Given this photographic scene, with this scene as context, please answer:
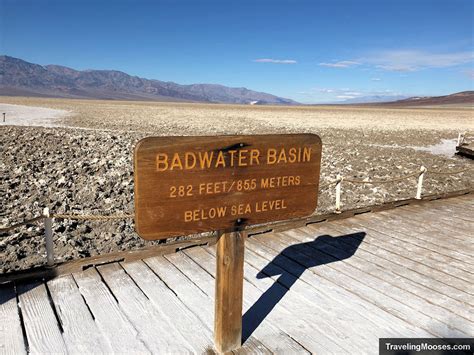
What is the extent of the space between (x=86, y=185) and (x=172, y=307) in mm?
8939

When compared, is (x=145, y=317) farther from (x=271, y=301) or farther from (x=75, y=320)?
(x=271, y=301)

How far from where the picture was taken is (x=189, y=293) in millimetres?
4414

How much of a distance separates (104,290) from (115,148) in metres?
13.1

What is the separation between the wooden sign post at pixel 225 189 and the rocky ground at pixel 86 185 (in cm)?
540

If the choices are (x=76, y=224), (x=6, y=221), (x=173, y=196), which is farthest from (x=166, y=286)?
(x=6, y=221)

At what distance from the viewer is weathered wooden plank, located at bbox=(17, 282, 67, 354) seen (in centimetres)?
345

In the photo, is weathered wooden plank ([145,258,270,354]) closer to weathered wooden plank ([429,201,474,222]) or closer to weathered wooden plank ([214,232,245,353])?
weathered wooden plank ([214,232,245,353])

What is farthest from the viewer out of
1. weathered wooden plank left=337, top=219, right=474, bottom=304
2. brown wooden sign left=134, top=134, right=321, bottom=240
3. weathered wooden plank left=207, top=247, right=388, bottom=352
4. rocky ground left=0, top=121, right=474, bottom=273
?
rocky ground left=0, top=121, right=474, bottom=273

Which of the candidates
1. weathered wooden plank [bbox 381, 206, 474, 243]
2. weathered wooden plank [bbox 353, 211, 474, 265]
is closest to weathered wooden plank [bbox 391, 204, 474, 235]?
weathered wooden plank [bbox 381, 206, 474, 243]

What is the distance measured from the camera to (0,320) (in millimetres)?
3807

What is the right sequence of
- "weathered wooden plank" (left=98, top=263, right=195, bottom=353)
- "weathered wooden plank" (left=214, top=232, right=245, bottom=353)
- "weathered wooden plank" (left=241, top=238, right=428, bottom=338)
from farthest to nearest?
1. "weathered wooden plank" (left=241, top=238, right=428, bottom=338)
2. "weathered wooden plank" (left=98, top=263, right=195, bottom=353)
3. "weathered wooden plank" (left=214, top=232, right=245, bottom=353)

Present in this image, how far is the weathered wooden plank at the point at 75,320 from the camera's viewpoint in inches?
137

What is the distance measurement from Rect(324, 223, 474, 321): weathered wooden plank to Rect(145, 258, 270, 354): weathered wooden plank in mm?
2162

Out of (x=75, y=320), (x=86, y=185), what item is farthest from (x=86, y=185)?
(x=75, y=320)
